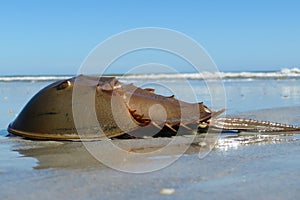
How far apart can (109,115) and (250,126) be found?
1429 millimetres

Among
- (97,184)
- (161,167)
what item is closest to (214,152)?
(161,167)

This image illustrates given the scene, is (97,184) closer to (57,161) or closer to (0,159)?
(57,161)

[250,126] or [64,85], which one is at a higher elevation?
[64,85]

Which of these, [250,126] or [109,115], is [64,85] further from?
[250,126]

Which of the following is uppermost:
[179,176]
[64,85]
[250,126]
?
[64,85]

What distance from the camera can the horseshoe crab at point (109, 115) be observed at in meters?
3.63

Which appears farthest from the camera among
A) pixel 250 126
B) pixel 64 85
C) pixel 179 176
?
pixel 250 126

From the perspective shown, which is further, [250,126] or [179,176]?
[250,126]

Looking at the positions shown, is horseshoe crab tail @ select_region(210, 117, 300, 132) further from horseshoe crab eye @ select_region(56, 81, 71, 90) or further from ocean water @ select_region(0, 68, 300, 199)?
horseshoe crab eye @ select_region(56, 81, 71, 90)

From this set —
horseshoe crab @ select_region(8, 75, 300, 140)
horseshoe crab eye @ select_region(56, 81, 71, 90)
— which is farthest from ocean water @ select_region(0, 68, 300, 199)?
horseshoe crab eye @ select_region(56, 81, 71, 90)

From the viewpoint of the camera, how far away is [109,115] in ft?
11.9

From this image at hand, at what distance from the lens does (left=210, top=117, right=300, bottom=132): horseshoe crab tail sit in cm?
407

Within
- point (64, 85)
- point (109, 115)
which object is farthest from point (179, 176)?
point (64, 85)

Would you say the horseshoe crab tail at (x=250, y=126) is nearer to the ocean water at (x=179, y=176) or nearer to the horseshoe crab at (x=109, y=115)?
the horseshoe crab at (x=109, y=115)
